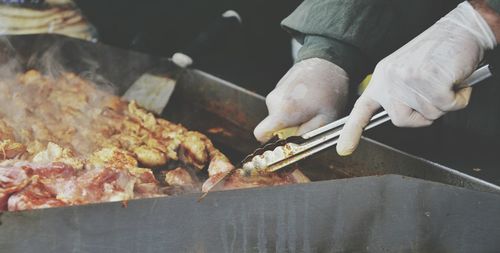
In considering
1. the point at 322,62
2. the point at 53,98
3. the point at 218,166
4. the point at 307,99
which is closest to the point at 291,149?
the point at 307,99

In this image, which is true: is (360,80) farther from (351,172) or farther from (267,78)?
(267,78)

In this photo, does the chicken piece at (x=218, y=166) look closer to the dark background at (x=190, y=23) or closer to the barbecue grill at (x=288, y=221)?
the barbecue grill at (x=288, y=221)

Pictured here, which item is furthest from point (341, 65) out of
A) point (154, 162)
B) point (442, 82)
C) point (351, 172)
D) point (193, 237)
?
point (193, 237)

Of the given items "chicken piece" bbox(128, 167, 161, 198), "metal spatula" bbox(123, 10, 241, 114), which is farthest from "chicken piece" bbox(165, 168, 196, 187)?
"metal spatula" bbox(123, 10, 241, 114)

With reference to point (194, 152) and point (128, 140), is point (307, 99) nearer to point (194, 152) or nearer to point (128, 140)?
point (194, 152)

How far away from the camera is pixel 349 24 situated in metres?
3.55

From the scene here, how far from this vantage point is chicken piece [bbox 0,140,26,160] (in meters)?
2.94

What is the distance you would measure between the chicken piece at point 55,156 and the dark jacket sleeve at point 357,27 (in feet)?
5.09

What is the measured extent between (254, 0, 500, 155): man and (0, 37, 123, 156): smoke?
1.32 metres

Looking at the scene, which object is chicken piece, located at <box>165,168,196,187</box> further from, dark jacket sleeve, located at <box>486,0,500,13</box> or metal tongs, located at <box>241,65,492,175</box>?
dark jacket sleeve, located at <box>486,0,500,13</box>

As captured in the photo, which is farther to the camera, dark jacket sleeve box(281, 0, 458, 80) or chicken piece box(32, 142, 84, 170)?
dark jacket sleeve box(281, 0, 458, 80)

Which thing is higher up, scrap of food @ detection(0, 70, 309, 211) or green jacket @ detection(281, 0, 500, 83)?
green jacket @ detection(281, 0, 500, 83)

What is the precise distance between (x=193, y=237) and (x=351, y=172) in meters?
1.57

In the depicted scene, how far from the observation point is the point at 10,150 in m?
2.99
